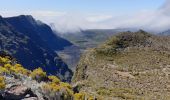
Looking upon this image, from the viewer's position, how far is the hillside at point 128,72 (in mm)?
127644

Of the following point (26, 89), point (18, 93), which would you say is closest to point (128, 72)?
point (26, 89)

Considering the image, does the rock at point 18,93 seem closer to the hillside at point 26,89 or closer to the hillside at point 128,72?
the hillside at point 26,89

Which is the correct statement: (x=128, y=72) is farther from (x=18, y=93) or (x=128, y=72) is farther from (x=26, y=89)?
(x=18, y=93)

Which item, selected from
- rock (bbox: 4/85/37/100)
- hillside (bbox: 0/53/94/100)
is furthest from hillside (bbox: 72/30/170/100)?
rock (bbox: 4/85/37/100)

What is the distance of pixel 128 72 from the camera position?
162 m

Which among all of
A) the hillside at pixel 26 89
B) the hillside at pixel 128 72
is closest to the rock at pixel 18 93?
the hillside at pixel 26 89

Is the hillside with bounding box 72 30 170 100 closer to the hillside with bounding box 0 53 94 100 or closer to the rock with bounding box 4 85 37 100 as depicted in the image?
the hillside with bounding box 0 53 94 100

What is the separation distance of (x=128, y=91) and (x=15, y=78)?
80254mm

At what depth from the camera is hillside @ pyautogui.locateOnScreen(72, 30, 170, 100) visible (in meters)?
128

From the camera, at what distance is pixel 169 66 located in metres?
166

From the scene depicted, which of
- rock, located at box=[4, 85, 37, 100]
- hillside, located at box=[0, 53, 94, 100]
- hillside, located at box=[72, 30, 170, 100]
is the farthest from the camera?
hillside, located at box=[72, 30, 170, 100]

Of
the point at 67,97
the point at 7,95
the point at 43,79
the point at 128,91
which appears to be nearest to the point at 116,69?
the point at 128,91

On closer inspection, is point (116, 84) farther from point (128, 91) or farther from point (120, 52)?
point (120, 52)

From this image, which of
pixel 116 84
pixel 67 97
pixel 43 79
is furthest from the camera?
pixel 116 84
